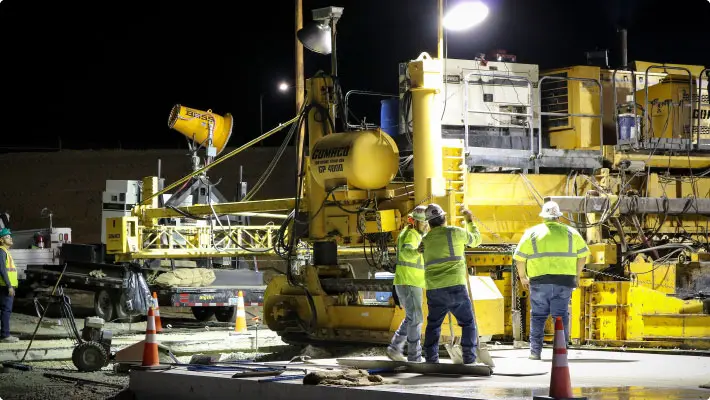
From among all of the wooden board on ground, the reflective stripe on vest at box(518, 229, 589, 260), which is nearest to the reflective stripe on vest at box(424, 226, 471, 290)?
the wooden board on ground

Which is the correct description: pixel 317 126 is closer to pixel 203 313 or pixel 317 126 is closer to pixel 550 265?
pixel 550 265

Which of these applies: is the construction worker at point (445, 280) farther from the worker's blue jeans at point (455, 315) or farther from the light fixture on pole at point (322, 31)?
the light fixture on pole at point (322, 31)

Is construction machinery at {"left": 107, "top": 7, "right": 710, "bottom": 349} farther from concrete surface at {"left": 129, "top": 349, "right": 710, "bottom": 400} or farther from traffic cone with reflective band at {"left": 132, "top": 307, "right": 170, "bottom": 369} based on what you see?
traffic cone with reflective band at {"left": 132, "top": 307, "right": 170, "bottom": 369}

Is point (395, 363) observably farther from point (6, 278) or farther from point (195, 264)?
point (195, 264)

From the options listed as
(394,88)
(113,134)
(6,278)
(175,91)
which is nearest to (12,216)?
(113,134)

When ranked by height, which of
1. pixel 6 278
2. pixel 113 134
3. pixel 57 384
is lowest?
pixel 57 384

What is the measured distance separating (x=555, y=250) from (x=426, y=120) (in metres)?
2.65

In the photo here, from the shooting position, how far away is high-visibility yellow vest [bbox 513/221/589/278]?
10.5 metres

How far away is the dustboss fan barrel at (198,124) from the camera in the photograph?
2086 cm

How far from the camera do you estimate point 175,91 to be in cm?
3875

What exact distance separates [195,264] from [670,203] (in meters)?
A: 11.5

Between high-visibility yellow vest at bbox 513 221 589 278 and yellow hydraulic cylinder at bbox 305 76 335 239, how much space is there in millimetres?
3897

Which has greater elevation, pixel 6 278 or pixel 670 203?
pixel 670 203

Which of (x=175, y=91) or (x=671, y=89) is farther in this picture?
(x=175, y=91)
